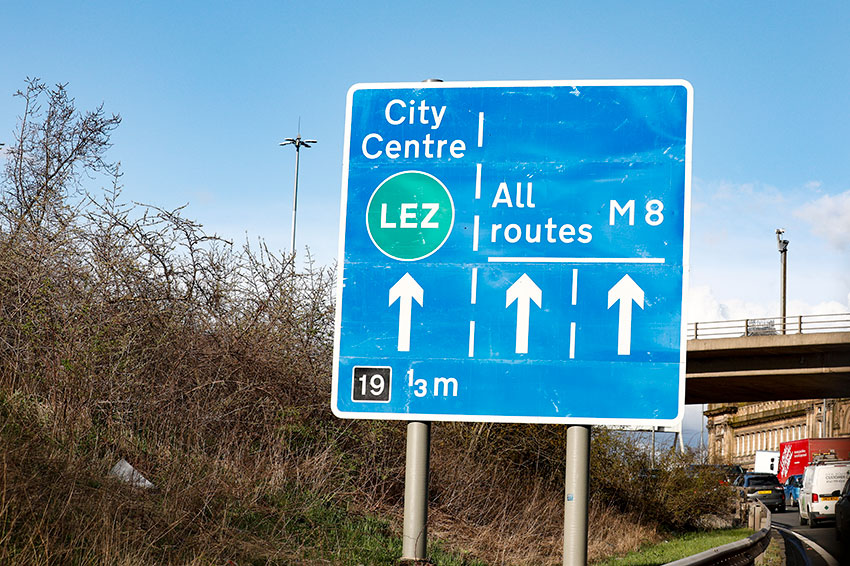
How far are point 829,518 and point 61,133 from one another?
1043 inches

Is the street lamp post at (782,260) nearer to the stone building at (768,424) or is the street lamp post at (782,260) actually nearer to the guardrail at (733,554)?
the stone building at (768,424)

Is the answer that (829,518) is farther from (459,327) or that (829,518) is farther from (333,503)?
(459,327)

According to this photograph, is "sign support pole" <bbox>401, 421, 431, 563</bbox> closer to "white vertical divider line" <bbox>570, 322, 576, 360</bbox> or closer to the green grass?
"white vertical divider line" <bbox>570, 322, 576, 360</bbox>

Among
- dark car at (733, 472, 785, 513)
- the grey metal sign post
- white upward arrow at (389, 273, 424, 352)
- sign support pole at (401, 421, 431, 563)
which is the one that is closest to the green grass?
sign support pole at (401, 421, 431, 563)

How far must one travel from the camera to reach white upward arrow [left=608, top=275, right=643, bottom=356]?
19.4 feet

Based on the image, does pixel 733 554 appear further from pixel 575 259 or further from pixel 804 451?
pixel 804 451

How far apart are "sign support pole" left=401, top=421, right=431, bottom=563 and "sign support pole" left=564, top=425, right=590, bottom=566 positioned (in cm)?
89

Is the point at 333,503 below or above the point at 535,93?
below

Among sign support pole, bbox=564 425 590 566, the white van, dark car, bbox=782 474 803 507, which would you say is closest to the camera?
sign support pole, bbox=564 425 590 566

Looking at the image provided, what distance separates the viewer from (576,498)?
5.91 meters

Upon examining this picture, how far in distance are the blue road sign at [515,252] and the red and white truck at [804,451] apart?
50.4 meters

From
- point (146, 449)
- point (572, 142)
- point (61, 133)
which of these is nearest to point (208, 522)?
point (146, 449)

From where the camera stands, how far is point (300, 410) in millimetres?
13789

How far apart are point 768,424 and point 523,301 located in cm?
10354
